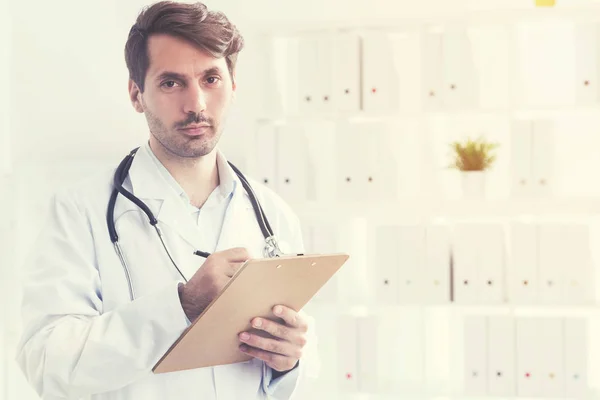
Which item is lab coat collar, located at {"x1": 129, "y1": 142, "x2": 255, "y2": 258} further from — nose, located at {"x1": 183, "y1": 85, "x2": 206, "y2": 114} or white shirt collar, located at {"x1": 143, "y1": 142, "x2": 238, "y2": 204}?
nose, located at {"x1": 183, "y1": 85, "x2": 206, "y2": 114}

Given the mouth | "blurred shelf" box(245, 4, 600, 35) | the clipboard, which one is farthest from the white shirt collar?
"blurred shelf" box(245, 4, 600, 35)

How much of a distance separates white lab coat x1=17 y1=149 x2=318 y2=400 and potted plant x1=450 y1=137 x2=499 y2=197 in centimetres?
107

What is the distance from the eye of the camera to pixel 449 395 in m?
2.55

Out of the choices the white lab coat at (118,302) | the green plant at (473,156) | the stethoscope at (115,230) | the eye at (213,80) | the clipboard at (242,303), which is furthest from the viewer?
the green plant at (473,156)

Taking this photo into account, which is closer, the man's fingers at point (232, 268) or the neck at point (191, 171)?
the man's fingers at point (232, 268)

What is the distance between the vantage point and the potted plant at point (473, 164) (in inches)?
100

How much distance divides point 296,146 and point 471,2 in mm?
→ 941

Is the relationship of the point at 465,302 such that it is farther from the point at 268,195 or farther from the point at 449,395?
the point at 268,195

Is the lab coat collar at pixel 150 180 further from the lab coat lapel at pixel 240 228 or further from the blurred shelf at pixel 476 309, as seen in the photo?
the blurred shelf at pixel 476 309

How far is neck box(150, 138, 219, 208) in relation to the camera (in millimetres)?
1624

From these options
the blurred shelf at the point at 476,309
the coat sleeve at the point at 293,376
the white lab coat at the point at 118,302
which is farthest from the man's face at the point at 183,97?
the blurred shelf at the point at 476,309

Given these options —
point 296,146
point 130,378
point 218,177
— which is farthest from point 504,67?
point 130,378

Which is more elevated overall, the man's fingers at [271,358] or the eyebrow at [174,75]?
the eyebrow at [174,75]

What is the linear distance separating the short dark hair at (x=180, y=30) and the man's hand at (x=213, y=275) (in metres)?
0.49
